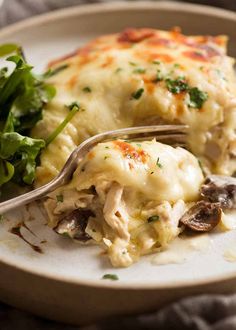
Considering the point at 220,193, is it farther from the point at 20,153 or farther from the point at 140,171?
the point at 20,153

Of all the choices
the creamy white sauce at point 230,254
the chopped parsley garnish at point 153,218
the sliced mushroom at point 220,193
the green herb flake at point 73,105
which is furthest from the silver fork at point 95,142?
the creamy white sauce at point 230,254

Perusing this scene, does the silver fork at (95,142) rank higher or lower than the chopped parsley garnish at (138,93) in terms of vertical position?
lower

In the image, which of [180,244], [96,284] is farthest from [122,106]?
[96,284]

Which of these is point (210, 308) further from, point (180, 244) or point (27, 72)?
point (27, 72)

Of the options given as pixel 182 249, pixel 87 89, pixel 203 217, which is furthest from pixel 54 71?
pixel 182 249

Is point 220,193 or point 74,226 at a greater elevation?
point 74,226

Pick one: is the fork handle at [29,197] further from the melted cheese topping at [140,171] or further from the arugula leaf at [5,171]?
the arugula leaf at [5,171]

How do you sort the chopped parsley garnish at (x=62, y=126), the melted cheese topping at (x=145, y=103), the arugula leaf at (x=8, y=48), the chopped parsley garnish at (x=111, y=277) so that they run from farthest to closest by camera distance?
the arugula leaf at (x=8, y=48) → the melted cheese topping at (x=145, y=103) → the chopped parsley garnish at (x=62, y=126) → the chopped parsley garnish at (x=111, y=277)

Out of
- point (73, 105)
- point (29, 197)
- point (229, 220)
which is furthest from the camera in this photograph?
point (73, 105)
